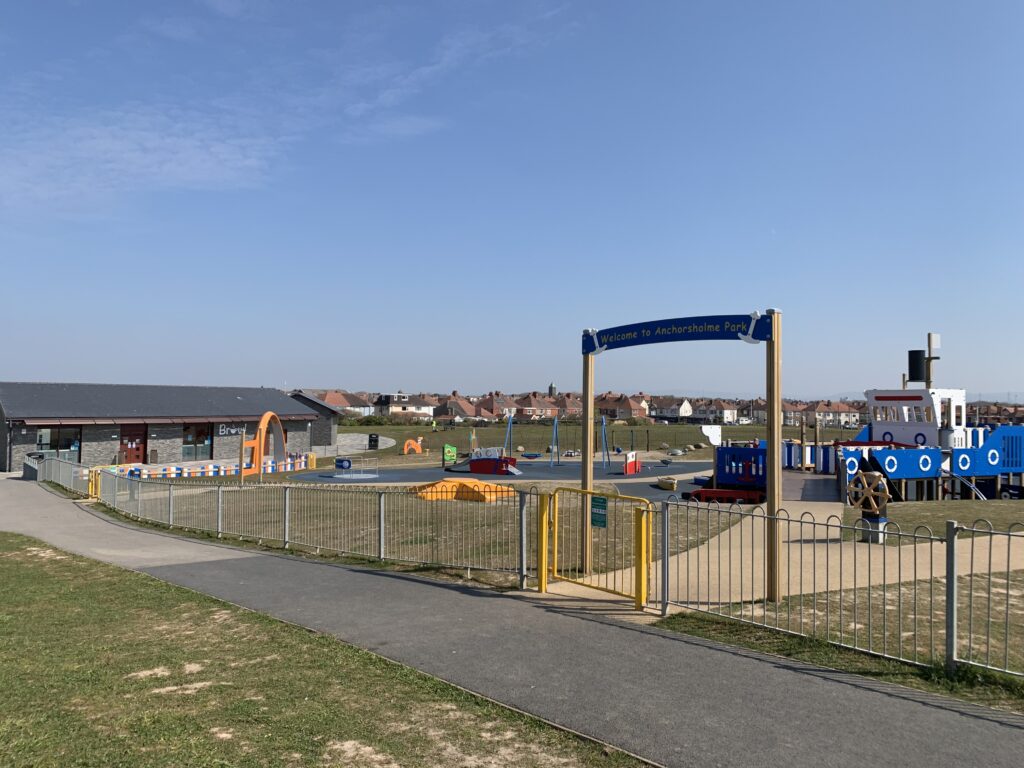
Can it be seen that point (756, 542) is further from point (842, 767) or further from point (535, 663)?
point (842, 767)

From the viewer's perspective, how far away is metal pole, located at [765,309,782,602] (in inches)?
350

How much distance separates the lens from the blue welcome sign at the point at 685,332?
9.51 metres

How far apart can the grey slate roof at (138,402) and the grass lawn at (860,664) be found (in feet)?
120

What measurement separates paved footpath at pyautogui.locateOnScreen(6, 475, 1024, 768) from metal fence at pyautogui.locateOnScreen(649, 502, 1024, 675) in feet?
2.87

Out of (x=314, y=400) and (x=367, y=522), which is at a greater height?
(x=314, y=400)

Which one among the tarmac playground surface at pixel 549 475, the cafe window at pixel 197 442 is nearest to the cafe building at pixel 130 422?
the cafe window at pixel 197 442

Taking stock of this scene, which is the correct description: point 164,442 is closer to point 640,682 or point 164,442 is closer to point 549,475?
point 549,475

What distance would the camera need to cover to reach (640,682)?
6449 millimetres

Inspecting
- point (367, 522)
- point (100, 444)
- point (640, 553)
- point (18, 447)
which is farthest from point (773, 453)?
point (100, 444)

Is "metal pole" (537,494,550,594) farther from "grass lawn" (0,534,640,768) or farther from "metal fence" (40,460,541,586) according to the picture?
"grass lawn" (0,534,640,768)

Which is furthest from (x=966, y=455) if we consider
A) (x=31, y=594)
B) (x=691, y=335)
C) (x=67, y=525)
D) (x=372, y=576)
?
(x=67, y=525)

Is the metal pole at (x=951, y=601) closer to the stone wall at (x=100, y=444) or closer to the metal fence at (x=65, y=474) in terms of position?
the metal fence at (x=65, y=474)

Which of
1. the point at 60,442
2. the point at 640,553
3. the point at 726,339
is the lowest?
the point at 60,442

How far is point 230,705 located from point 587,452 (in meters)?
6.65
